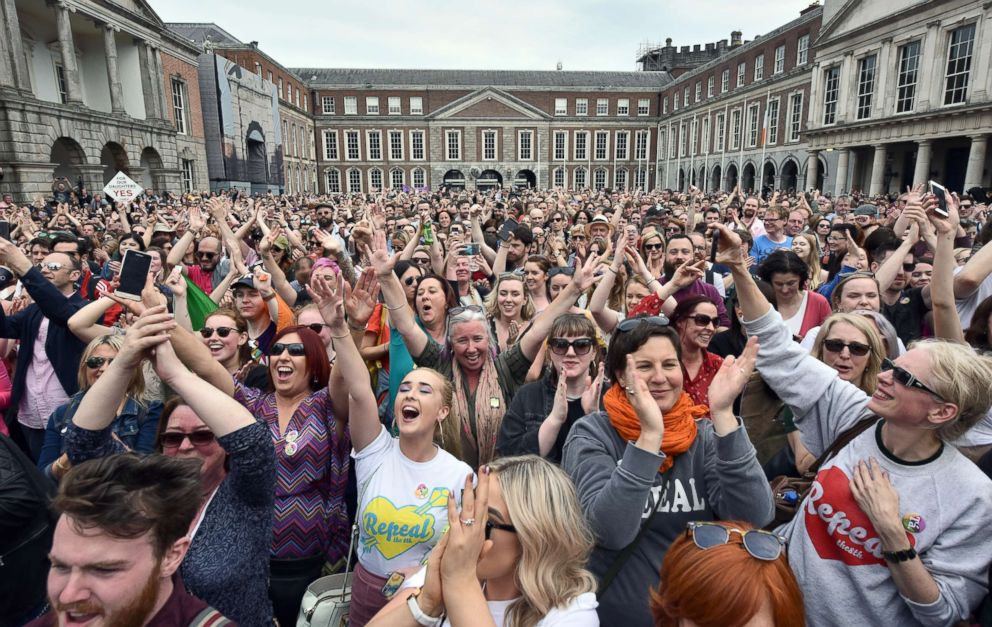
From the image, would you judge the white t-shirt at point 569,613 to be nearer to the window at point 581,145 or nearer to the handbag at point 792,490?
the handbag at point 792,490

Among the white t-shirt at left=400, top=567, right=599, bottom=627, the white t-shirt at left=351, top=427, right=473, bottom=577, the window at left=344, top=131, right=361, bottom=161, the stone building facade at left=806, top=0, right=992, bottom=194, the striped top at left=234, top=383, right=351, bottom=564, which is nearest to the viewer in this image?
the white t-shirt at left=400, top=567, right=599, bottom=627

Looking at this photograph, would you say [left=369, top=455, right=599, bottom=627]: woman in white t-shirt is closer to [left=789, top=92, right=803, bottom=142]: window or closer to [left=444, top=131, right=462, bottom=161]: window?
[left=789, top=92, right=803, bottom=142]: window

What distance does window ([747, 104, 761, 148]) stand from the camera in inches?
1606

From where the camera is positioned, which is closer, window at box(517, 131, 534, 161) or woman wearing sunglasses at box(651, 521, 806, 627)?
woman wearing sunglasses at box(651, 521, 806, 627)

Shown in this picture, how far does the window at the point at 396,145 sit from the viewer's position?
193 ft

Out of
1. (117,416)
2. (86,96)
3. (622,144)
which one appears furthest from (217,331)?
(622,144)

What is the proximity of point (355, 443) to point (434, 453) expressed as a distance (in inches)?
15.8

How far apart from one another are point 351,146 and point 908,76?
48643mm

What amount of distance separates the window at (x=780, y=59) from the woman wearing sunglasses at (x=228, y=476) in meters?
45.2

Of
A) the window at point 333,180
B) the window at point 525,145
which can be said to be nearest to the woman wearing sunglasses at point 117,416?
the window at point 525,145

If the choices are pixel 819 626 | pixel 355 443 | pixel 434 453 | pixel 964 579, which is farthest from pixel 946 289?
pixel 355 443

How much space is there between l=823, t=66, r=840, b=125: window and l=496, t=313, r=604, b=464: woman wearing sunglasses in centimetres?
3436

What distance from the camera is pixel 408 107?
59188 mm

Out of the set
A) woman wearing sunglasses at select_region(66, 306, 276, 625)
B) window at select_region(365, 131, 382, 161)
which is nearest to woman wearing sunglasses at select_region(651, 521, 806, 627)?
woman wearing sunglasses at select_region(66, 306, 276, 625)
